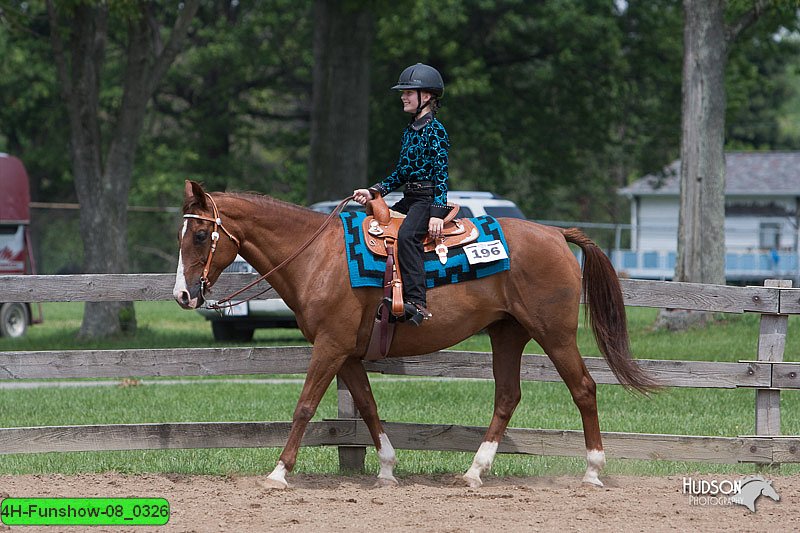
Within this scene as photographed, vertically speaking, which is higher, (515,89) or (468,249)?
(515,89)

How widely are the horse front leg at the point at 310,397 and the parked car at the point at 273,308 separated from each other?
25.1ft

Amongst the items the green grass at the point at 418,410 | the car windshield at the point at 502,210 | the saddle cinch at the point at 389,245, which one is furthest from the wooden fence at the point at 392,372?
the car windshield at the point at 502,210

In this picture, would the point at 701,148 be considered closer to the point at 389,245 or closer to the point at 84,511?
the point at 389,245

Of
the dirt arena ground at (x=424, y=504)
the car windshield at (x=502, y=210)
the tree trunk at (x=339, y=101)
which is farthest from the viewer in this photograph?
the tree trunk at (x=339, y=101)

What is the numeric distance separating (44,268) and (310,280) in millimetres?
24922

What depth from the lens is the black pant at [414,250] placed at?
23.2 ft

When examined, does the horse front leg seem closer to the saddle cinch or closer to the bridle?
the saddle cinch

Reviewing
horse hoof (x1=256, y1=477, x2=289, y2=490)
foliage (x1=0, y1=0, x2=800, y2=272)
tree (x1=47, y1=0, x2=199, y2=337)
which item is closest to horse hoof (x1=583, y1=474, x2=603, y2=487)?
horse hoof (x1=256, y1=477, x2=289, y2=490)

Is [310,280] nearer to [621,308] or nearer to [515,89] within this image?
[621,308]

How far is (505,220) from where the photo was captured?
759cm

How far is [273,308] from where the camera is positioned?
15195 millimetres

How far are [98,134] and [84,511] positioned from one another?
12777 mm

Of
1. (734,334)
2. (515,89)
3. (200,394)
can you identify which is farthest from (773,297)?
(515,89)

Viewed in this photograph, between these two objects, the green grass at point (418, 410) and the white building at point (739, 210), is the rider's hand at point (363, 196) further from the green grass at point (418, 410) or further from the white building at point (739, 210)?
the white building at point (739, 210)
